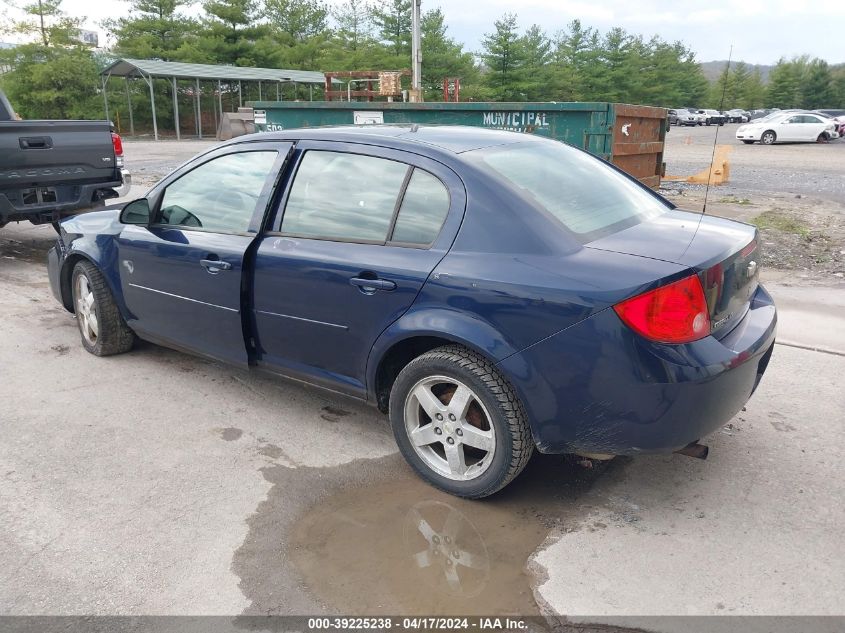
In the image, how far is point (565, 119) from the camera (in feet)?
28.6

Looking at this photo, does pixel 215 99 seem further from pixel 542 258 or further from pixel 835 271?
pixel 542 258

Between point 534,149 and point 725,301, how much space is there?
133 centimetres

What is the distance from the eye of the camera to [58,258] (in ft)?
17.3

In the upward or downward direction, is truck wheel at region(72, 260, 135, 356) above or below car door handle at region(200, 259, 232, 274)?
below

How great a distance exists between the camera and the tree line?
40.6 m

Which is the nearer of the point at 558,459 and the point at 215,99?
the point at 558,459

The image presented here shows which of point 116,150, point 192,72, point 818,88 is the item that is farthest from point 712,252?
point 818,88

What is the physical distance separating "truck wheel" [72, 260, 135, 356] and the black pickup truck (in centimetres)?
321

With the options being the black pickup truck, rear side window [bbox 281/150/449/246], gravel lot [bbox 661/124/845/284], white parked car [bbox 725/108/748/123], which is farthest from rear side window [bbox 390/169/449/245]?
white parked car [bbox 725/108/748/123]

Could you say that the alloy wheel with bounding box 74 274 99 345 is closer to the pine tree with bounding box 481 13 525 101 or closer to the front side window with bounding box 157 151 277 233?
the front side window with bounding box 157 151 277 233

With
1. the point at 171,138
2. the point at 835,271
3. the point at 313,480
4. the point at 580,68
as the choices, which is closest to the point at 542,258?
the point at 313,480

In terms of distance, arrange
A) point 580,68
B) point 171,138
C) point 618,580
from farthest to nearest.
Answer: point 580,68, point 171,138, point 618,580

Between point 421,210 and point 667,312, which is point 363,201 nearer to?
point 421,210

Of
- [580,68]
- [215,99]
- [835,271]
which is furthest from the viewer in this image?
[580,68]
